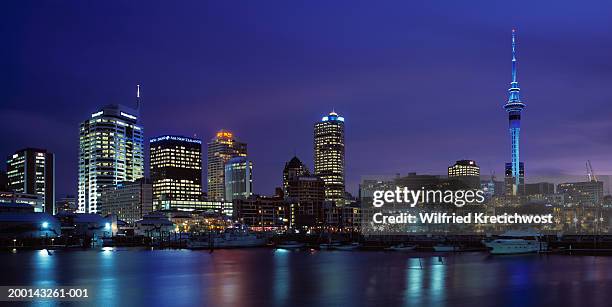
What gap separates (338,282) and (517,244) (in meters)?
69.8

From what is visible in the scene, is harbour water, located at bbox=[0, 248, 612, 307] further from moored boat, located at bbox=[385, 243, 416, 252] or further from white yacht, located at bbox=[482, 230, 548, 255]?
moored boat, located at bbox=[385, 243, 416, 252]

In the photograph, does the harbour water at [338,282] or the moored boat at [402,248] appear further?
the moored boat at [402,248]

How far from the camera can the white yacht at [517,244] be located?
13650 centimetres

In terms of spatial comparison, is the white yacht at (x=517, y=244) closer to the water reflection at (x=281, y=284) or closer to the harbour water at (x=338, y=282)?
the harbour water at (x=338, y=282)

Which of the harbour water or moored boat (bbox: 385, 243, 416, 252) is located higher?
the harbour water

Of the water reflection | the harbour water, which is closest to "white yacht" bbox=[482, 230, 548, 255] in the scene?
the harbour water

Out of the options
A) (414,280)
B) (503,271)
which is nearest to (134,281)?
(414,280)

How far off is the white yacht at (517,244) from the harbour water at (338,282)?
2162 cm

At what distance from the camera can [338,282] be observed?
262ft

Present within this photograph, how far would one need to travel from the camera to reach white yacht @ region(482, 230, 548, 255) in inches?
5374

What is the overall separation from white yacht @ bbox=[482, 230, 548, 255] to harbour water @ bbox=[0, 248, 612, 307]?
21.6m

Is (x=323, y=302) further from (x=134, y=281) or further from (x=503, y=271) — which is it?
(x=503, y=271)

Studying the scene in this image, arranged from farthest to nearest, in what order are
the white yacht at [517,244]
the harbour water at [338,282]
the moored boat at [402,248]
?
the moored boat at [402,248], the white yacht at [517,244], the harbour water at [338,282]

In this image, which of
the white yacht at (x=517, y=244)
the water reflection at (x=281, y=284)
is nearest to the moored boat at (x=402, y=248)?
the white yacht at (x=517, y=244)
